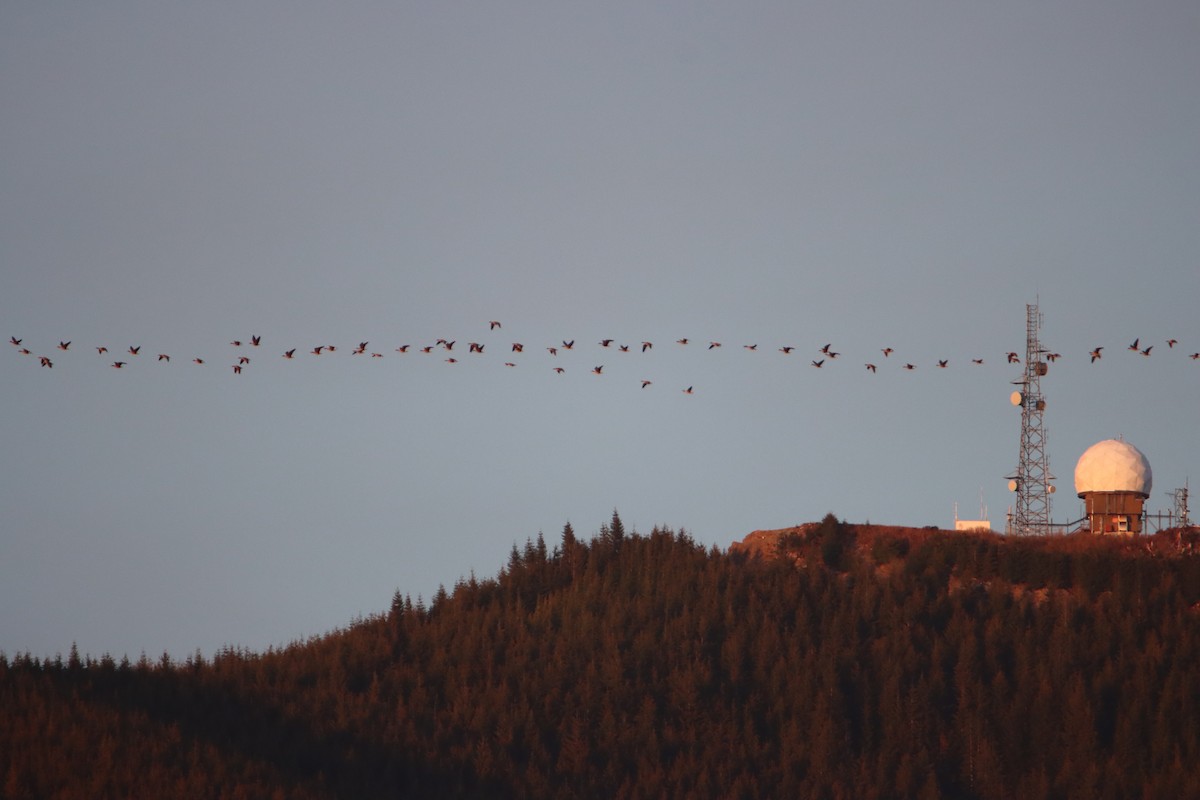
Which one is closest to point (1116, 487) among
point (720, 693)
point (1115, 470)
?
point (1115, 470)

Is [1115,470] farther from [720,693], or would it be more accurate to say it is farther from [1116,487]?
[720,693]

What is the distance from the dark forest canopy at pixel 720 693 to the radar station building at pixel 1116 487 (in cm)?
444

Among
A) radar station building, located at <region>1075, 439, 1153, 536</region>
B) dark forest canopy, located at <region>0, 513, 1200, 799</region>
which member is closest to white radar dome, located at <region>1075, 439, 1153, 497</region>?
radar station building, located at <region>1075, 439, 1153, 536</region>

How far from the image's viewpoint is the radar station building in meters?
69.1

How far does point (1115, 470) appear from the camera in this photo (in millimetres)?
69125

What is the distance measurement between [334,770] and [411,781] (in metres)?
2.93

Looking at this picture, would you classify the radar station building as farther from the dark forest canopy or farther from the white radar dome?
the dark forest canopy

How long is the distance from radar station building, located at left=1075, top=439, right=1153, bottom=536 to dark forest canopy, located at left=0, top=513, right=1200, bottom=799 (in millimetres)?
4442

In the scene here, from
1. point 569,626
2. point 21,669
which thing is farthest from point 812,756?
point 21,669

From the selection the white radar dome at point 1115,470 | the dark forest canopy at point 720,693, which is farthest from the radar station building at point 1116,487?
the dark forest canopy at point 720,693

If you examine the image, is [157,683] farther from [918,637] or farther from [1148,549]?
[1148,549]

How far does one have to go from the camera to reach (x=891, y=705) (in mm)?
57906

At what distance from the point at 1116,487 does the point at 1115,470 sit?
801 mm

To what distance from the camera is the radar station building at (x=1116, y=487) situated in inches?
2721
